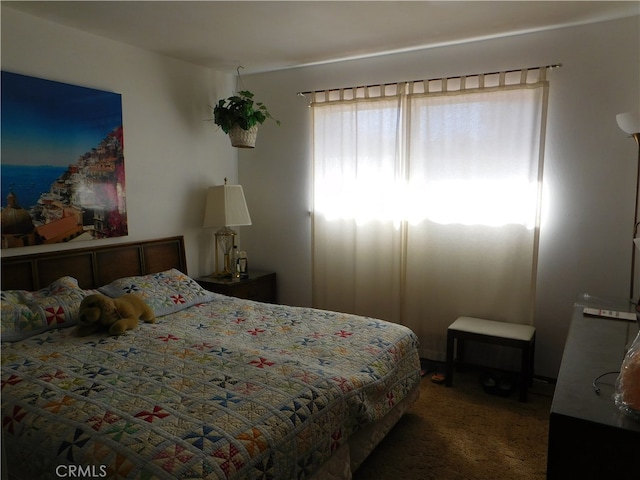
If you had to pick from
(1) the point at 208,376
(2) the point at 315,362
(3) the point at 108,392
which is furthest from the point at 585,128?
(3) the point at 108,392

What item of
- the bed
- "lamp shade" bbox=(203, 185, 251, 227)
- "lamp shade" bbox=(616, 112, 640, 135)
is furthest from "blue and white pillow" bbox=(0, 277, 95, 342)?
"lamp shade" bbox=(616, 112, 640, 135)

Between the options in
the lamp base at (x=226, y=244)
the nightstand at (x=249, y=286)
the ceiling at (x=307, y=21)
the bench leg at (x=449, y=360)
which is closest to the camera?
the ceiling at (x=307, y=21)

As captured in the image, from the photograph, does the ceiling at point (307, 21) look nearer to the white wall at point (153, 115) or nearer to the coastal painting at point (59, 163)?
the white wall at point (153, 115)

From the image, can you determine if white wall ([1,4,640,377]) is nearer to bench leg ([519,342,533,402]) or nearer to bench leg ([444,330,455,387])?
bench leg ([519,342,533,402])

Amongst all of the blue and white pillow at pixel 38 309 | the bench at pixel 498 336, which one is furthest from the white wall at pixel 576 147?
the blue and white pillow at pixel 38 309

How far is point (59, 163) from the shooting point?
2.99 m

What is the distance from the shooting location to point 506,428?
2.76m

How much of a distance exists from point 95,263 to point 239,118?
1.57 metres

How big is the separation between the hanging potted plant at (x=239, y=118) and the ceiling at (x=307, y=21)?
38 centimetres

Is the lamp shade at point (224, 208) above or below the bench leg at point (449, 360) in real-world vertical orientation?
above

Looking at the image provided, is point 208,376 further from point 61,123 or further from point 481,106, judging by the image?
point 481,106

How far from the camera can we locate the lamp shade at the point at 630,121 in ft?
8.31

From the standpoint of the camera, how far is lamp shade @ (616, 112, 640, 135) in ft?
8.31

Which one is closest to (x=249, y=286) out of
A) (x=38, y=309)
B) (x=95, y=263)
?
(x=95, y=263)
